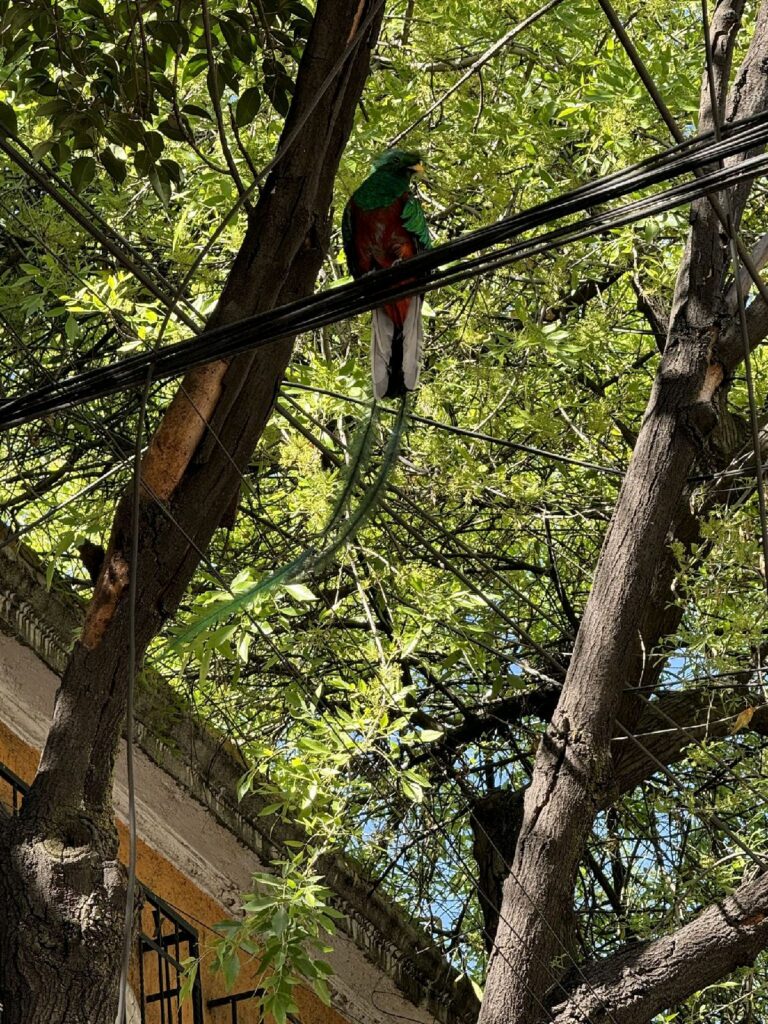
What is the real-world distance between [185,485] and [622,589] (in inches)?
67.3

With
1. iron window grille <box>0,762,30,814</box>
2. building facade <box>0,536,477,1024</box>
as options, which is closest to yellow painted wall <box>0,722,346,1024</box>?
building facade <box>0,536,477,1024</box>

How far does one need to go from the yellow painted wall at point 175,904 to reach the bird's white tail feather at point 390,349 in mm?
1936

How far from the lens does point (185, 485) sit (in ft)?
11.1

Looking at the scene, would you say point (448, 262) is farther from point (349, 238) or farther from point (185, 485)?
point (349, 238)

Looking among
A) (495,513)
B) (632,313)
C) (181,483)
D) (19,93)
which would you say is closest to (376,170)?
(19,93)

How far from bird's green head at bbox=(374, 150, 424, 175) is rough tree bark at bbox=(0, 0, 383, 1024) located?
2.70ft

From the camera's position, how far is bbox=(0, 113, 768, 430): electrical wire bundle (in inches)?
91.4

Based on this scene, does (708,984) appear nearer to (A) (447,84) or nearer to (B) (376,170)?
(B) (376,170)

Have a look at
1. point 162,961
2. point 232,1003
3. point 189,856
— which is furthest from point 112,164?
point 232,1003

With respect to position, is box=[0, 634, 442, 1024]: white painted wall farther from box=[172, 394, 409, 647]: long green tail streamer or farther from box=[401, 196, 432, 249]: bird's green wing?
box=[401, 196, 432, 249]: bird's green wing

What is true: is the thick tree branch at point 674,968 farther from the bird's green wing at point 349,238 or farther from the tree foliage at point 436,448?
the bird's green wing at point 349,238

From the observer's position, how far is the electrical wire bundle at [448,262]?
7.61ft

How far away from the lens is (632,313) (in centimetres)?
657

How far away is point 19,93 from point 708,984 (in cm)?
363
